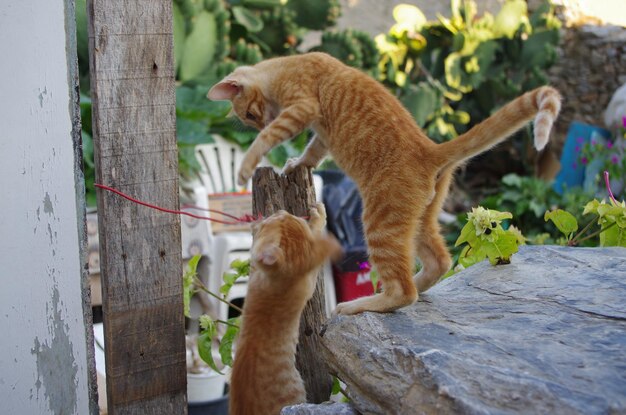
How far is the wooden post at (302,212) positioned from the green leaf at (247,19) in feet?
13.1

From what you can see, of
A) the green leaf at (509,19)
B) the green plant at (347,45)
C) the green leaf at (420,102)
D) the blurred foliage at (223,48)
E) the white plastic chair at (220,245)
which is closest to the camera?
the white plastic chair at (220,245)

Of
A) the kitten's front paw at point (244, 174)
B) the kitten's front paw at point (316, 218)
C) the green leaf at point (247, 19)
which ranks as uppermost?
the green leaf at point (247, 19)

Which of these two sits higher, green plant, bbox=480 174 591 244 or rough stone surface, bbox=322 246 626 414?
rough stone surface, bbox=322 246 626 414

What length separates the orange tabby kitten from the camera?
8.22 ft

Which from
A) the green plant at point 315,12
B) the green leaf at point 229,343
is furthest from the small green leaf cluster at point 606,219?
the green plant at point 315,12

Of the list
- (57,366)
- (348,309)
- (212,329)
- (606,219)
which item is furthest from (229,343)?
(606,219)

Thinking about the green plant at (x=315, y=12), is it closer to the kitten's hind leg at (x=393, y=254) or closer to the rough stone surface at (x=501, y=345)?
the rough stone surface at (x=501, y=345)

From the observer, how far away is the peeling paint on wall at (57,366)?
2.40 metres

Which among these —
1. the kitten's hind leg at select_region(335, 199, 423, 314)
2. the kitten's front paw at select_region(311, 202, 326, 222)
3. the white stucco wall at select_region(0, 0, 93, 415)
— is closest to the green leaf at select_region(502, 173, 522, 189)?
the kitten's front paw at select_region(311, 202, 326, 222)

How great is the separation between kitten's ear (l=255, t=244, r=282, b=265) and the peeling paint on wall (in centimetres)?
64

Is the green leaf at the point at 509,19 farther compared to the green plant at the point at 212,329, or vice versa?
the green leaf at the point at 509,19

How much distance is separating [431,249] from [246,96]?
0.91 m

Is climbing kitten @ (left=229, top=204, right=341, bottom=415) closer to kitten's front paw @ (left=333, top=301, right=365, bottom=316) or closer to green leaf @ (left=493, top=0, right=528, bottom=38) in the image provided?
kitten's front paw @ (left=333, top=301, right=365, bottom=316)

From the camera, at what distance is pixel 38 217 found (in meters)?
2.33
